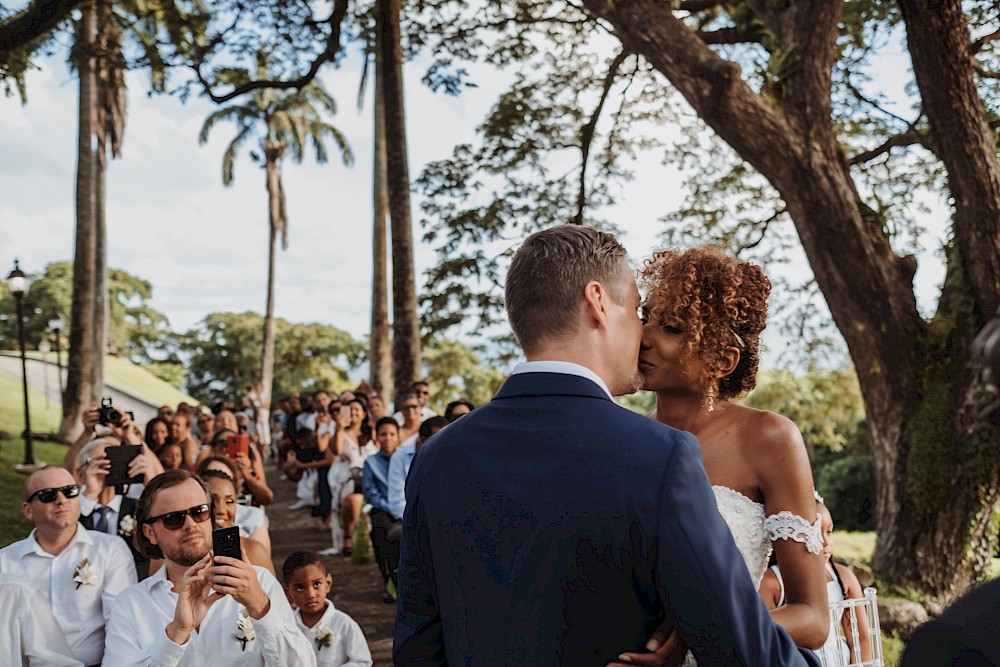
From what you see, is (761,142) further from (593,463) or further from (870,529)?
(870,529)

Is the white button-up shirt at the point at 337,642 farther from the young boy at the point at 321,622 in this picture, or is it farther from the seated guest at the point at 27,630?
the seated guest at the point at 27,630

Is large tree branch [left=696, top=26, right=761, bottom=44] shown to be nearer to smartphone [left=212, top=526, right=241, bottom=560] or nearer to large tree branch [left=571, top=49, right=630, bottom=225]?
large tree branch [left=571, top=49, right=630, bottom=225]

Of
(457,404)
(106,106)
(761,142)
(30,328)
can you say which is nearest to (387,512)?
(457,404)

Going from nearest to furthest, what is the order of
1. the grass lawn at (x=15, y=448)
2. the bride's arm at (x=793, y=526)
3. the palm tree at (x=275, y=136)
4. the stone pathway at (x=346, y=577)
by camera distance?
the bride's arm at (x=793, y=526), the stone pathway at (x=346, y=577), the grass lawn at (x=15, y=448), the palm tree at (x=275, y=136)

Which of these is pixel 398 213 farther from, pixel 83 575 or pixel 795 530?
pixel 795 530

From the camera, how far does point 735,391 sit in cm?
246

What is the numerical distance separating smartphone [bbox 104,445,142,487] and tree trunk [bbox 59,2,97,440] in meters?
14.1

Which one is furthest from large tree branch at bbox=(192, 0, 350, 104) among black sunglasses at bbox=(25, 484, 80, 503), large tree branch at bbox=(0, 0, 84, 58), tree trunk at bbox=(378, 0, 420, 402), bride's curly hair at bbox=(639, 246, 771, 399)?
bride's curly hair at bbox=(639, 246, 771, 399)

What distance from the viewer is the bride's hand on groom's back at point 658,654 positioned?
5.03ft

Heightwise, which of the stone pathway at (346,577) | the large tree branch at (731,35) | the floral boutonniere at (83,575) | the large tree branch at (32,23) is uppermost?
the large tree branch at (731,35)

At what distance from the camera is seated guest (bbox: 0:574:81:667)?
410 cm

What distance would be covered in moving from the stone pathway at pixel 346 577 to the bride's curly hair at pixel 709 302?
17.9ft

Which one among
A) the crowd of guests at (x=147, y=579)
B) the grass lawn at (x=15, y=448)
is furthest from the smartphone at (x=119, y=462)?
the grass lawn at (x=15, y=448)

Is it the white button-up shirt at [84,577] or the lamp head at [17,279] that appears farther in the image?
the lamp head at [17,279]
